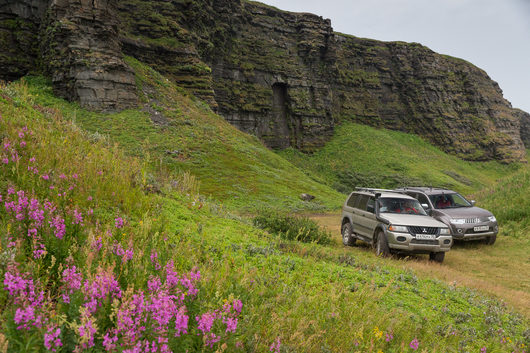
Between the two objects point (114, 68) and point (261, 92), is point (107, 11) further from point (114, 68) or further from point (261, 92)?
point (261, 92)

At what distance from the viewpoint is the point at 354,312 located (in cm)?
435

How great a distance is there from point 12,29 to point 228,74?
29380 mm

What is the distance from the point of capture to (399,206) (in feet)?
39.3

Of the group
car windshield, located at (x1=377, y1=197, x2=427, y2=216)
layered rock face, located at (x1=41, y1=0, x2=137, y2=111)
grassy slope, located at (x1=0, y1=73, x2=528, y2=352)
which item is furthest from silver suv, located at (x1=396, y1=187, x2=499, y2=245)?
layered rock face, located at (x1=41, y1=0, x2=137, y2=111)

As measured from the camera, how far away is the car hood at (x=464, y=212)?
44.6 feet

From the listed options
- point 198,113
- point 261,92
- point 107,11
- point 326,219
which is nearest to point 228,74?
point 261,92

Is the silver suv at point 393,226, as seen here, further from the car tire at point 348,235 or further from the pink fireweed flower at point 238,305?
the pink fireweed flower at point 238,305

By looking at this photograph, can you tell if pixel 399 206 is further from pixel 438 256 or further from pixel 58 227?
pixel 58 227

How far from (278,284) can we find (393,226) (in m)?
6.99

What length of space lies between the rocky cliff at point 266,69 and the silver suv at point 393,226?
2365 centimetres

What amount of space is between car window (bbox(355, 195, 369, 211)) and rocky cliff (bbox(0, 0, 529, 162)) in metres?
23.4

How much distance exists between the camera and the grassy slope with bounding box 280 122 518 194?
53.5 meters

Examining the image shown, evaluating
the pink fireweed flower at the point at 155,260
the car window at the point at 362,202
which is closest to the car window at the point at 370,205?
the car window at the point at 362,202

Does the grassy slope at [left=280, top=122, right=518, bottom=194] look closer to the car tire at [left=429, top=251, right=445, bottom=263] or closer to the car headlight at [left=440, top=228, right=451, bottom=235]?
the car tire at [left=429, top=251, right=445, bottom=263]
